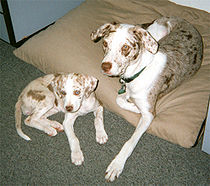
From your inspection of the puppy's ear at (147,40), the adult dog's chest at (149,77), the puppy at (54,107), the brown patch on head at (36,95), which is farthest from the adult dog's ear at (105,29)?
the brown patch on head at (36,95)

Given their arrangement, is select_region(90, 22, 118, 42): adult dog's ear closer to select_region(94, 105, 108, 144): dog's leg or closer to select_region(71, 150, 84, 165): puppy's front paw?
select_region(94, 105, 108, 144): dog's leg

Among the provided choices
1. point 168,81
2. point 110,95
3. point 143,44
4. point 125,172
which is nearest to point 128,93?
point 110,95

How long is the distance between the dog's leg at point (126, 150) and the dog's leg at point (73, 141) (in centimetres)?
43

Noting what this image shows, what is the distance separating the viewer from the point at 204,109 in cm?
317

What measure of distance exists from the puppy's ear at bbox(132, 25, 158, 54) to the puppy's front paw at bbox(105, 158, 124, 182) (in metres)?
1.47

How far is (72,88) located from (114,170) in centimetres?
117

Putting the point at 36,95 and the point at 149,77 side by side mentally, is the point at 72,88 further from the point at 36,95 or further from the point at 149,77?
the point at 149,77

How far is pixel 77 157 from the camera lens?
10.5 ft

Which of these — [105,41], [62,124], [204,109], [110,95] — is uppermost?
[105,41]

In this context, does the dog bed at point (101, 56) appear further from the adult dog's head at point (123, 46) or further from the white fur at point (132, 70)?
the adult dog's head at point (123, 46)

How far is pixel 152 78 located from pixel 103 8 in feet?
6.65

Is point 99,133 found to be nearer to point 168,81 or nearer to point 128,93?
point 128,93

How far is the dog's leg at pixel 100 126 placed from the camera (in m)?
3.41

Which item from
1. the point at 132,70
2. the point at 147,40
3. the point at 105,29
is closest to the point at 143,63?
the point at 132,70
